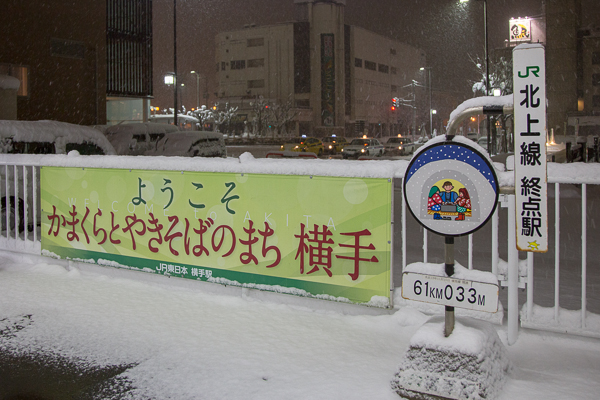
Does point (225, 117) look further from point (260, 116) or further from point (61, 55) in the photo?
point (61, 55)

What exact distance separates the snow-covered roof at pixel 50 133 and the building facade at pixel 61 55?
18803 millimetres

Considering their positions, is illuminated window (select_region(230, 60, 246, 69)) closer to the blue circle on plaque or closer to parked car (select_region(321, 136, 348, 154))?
parked car (select_region(321, 136, 348, 154))

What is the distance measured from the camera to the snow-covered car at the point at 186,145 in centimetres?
1792

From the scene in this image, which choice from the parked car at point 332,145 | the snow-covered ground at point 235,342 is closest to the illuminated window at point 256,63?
the parked car at point 332,145

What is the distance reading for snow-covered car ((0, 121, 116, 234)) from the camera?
24.8 ft

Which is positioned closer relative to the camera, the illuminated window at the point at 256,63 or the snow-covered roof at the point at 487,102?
the snow-covered roof at the point at 487,102

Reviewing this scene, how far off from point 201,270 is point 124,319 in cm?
95

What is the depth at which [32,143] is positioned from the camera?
29.6 feet

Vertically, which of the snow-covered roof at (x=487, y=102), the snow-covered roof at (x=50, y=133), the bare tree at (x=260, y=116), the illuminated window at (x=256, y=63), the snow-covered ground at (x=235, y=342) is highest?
the illuminated window at (x=256, y=63)

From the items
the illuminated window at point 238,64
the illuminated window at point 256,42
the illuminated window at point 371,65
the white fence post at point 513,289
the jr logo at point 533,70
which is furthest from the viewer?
the illuminated window at point 371,65

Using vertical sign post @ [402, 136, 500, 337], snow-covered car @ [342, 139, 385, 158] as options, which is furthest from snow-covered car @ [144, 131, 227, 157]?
snow-covered car @ [342, 139, 385, 158]

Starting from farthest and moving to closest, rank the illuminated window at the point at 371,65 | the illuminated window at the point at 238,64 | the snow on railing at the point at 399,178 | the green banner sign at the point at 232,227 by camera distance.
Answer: the illuminated window at the point at 371,65, the illuminated window at the point at 238,64, the green banner sign at the point at 232,227, the snow on railing at the point at 399,178

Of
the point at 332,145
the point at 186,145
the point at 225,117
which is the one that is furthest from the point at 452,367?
the point at 225,117

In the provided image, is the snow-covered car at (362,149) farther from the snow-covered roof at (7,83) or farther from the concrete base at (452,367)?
the concrete base at (452,367)
